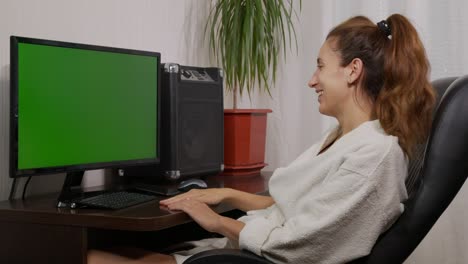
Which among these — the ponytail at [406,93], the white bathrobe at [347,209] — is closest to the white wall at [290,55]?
the white bathrobe at [347,209]

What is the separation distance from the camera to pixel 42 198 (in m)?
1.68

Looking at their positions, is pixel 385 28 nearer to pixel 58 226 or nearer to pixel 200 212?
pixel 200 212

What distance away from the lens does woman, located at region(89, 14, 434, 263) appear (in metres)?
1.27

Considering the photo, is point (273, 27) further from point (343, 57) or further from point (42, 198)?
point (42, 198)

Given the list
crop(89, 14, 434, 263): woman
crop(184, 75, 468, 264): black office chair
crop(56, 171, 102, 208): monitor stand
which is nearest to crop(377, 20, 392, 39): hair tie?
crop(89, 14, 434, 263): woman

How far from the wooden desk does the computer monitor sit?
12 cm

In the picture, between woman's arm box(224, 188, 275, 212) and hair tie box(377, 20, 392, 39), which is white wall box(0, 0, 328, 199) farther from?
hair tie box(377, 20, 392, 39)

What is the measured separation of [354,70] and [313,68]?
137 centimetres

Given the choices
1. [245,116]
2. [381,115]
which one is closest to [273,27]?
[245,116]

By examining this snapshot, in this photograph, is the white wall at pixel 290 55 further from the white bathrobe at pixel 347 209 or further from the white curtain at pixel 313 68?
the white bathrobe at pixel 347 209

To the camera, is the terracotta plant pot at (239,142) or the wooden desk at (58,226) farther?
the terracotta plant pot at (239,142)

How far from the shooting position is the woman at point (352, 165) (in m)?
1.27

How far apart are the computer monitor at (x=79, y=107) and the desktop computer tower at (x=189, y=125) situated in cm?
8

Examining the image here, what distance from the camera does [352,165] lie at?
1279 mm
